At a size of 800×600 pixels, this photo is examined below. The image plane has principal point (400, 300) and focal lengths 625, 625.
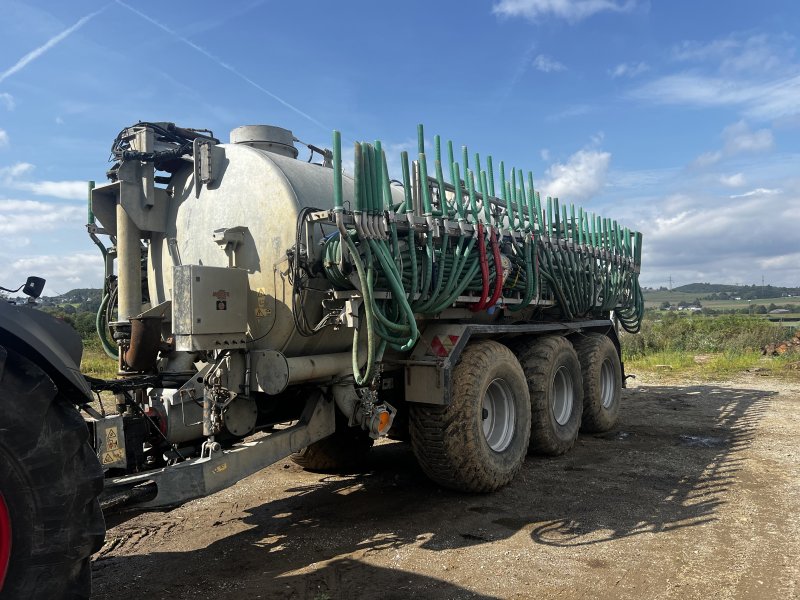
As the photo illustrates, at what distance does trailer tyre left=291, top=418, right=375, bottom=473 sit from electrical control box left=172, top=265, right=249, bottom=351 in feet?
7.30

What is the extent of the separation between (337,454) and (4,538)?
4110mm

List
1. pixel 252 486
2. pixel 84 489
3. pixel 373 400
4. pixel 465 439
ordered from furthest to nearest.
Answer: pixel 252 486
pixel 465 439
pixel 373 400
pixel 84 489

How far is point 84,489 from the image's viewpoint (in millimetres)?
2479

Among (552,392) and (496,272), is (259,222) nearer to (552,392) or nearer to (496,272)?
(496,272)

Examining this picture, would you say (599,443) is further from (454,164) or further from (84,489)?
(84,489)

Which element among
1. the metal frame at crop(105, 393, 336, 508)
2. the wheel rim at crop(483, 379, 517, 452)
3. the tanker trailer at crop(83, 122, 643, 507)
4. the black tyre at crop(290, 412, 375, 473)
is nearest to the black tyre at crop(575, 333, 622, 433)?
the tanker trailer at crop(83, 122, 643, 507)

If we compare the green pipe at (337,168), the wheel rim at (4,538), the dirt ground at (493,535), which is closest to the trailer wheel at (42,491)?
the wheel rim at (4,538)

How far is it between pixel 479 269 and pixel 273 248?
184 centimetres

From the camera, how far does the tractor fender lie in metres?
2.45

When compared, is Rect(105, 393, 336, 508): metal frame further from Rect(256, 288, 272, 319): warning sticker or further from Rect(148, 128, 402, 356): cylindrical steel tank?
Rect(256, 288, 272, 319): warning sticker

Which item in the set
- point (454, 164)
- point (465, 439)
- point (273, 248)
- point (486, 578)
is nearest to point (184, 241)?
point (273, 248)

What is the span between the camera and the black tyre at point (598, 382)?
7.69 m

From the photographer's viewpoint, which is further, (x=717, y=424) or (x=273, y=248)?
(x=717, y=424)

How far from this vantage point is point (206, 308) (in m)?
4.10
